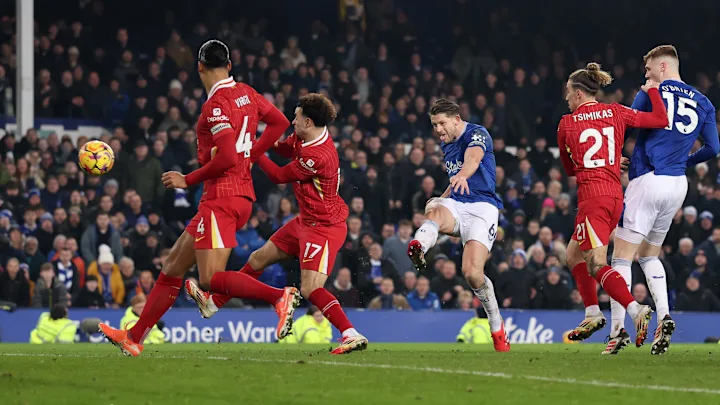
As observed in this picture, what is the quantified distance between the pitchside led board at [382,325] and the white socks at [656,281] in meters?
7.45

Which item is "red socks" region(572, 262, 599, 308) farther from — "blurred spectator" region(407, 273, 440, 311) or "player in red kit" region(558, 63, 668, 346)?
"blurred spectator" region(407, 273, 440, 311)

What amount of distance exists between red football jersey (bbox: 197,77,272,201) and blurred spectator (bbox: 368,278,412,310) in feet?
30.4

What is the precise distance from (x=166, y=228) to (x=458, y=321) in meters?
4.96

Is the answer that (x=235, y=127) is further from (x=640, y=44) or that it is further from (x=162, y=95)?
(x=640, y=44)

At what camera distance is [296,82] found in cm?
2488

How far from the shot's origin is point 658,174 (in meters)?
11.4

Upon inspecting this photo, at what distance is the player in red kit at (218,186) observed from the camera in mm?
9945

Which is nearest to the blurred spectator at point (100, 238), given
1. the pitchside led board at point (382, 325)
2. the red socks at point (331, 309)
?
the pitchside led board at point (382, 325)

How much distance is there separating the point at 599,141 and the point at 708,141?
127cm

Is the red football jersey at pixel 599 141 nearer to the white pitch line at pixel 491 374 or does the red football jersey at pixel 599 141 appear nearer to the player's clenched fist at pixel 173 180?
the white pitch line at pixel 491 374

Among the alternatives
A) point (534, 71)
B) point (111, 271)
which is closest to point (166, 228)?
point (111, 271)

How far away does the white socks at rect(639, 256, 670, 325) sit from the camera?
1114 cm

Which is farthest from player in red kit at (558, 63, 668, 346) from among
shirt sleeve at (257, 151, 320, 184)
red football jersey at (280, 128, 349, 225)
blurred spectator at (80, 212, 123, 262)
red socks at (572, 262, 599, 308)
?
blurred spectator at (80, 212, 123, 262)

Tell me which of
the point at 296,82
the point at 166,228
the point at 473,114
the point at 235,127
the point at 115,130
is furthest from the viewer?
the point at 473,114
